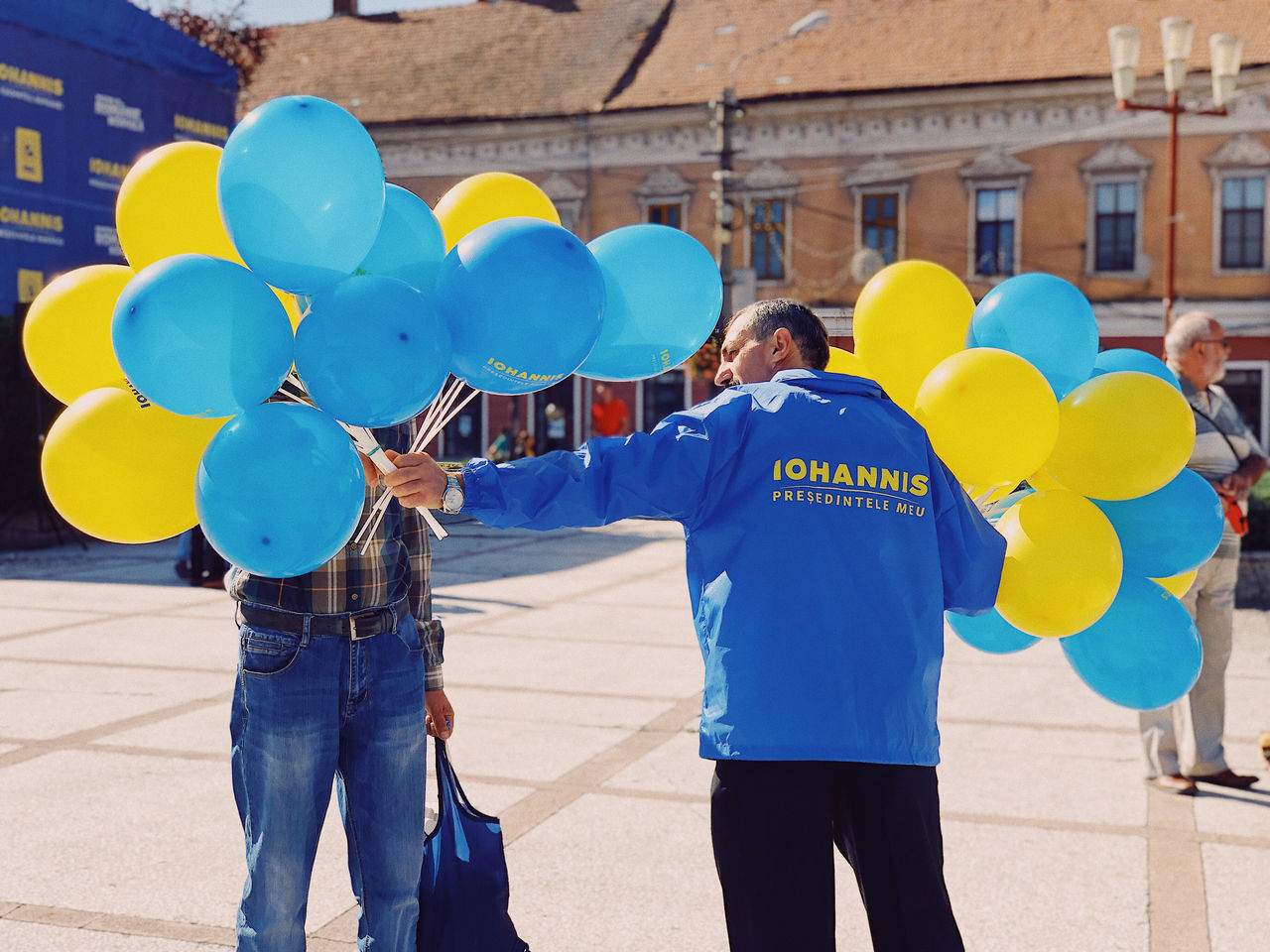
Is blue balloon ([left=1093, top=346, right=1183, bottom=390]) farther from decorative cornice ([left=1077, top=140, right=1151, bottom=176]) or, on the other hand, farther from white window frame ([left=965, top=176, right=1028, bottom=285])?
decorative cornice ([left=1077, top=140, right=1151, bottom=176])

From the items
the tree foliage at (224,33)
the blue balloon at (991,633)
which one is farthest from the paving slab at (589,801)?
the tree foliage at (224,33)

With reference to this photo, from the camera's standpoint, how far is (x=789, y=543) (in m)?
2.50

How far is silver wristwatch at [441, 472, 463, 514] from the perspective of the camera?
2443 mm

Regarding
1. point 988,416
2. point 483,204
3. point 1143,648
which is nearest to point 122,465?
point 483,204

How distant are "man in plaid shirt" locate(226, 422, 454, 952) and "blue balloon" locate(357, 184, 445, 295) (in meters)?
0.40

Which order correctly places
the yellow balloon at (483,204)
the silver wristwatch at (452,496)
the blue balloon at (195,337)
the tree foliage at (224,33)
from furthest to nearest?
the tree foliage at (224,33) → the yellow balloon at (483,204) → the silver wristwatch at (452,496) → the blue balloon at (195,337)

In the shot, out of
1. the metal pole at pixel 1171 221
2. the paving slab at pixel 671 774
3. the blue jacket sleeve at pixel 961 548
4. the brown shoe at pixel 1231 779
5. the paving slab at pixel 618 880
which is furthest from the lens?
the metal pole at pixel 1171 221

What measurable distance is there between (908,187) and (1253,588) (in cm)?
1937

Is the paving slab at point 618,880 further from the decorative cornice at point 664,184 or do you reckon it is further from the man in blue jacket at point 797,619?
the decorative cornice at point 664,184

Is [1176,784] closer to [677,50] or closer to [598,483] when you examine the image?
[598,483]

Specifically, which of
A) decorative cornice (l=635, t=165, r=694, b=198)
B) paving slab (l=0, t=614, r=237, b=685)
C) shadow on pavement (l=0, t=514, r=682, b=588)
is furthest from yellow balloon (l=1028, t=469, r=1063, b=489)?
decorative cornice (l=635, t=165, r=694, b=198)

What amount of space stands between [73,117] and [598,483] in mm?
13401

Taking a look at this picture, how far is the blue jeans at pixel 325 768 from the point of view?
2693 mm

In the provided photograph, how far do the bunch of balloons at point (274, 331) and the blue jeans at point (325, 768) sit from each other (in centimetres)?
39
